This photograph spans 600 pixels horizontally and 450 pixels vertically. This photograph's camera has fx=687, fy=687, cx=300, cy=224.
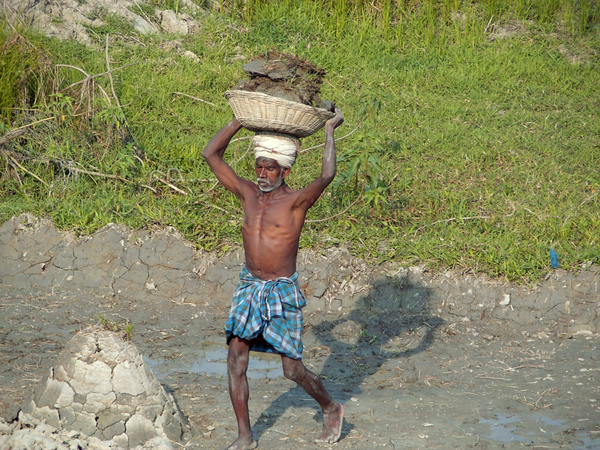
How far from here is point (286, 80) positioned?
141 inches

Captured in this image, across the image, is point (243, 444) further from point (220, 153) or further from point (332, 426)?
point (220, 153)

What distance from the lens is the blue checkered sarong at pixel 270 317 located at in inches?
136

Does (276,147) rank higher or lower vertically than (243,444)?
higher

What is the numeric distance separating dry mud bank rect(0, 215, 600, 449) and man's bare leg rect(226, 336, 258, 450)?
173mm

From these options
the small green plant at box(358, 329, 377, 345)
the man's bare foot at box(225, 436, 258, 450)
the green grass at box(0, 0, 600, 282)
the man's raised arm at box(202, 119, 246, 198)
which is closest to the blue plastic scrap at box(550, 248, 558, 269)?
the green grass at box(0, 0, 600, 282)

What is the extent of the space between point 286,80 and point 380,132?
153 inches

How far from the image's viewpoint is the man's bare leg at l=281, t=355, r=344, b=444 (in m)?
3.51

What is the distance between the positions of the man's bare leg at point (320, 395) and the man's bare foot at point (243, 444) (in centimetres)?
36

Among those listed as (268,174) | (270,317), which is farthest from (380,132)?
(270,317)

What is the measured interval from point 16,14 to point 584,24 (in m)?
7.31

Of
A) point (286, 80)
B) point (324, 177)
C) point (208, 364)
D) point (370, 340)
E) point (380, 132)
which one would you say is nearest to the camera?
point (324, 177)

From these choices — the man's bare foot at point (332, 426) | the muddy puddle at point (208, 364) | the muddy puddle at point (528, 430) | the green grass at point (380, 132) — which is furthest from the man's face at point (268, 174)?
the green grass at point (380, 132)

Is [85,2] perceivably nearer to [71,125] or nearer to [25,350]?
[71,125]

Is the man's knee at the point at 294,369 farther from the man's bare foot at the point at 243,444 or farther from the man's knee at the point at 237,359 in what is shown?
the man's bare foot at the point at 243,444
